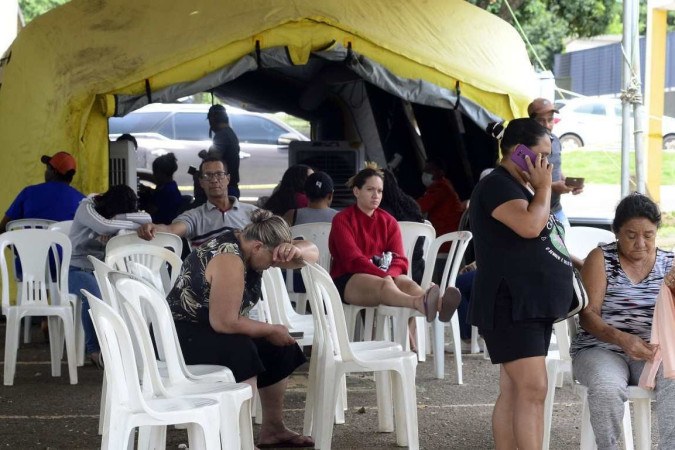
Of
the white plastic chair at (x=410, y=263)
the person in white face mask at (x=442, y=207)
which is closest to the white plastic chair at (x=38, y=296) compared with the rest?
the white plastic chair at (x=410, y=263)

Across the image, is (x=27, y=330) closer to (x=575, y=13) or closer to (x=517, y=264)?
(x=517, y=264)

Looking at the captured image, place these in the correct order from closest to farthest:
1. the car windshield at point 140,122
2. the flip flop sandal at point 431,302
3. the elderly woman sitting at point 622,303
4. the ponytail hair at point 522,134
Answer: the ponytail hair at point 522,134, the elderly woman sitting at point 622,303, the flip flop sandal at point 431,302, the car windshield at point 140,122

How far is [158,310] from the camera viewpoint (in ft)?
15.0

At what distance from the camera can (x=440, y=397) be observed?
6855 millimetres

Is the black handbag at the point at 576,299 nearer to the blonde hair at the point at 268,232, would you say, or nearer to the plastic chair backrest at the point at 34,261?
the blonde hair at the point at 268,232

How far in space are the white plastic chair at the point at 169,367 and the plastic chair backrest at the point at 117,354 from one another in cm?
17

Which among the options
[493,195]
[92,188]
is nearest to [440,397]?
[493,195]

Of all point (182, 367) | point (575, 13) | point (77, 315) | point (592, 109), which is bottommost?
point (77, 315)

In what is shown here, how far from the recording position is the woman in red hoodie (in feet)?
22.5

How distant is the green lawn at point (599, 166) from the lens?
20736 mm

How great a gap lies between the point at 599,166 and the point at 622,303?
17.5 meters

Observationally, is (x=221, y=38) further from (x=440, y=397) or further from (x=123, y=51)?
(x=440, y=397)

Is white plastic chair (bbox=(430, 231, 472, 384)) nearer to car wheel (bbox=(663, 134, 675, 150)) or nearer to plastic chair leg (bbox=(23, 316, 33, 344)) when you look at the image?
plastic chair leg (bbox=(23, 316, 33, 344))

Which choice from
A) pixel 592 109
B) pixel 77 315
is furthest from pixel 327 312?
pixel 592 109
